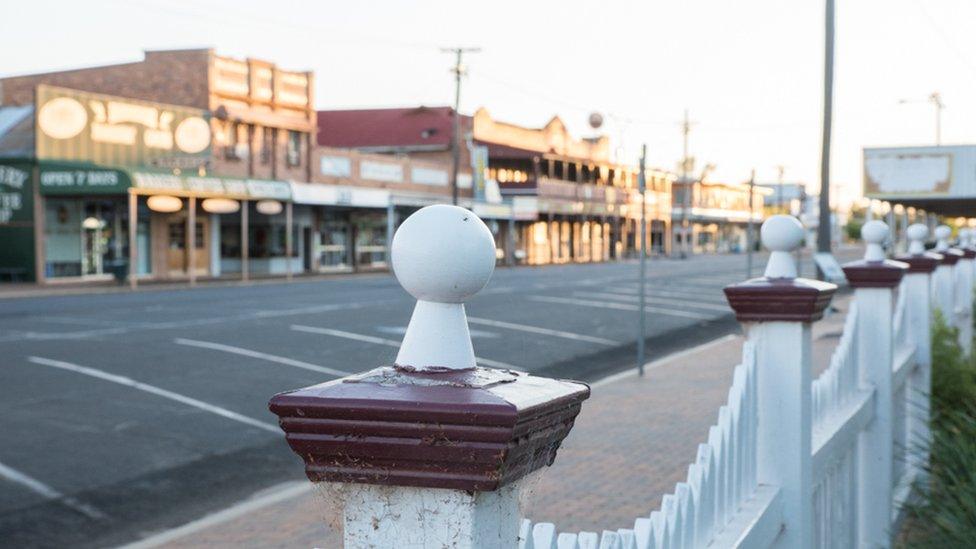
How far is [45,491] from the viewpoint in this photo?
8352 millimetres

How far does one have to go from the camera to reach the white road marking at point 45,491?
25.9 feet

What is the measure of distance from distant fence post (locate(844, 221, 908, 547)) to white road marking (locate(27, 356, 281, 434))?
587 cm

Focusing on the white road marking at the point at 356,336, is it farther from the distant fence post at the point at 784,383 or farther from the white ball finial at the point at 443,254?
the white ball finial at the point at 443,254

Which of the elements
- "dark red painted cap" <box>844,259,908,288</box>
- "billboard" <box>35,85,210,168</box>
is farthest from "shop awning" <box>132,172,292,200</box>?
"dark red painted cap" <box>844,259,908,288</box>

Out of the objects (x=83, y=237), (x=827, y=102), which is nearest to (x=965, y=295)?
Result: (x=827, y=102)

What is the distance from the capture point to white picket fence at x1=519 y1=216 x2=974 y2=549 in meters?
3.17

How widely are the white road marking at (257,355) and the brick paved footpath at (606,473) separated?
11.0ft

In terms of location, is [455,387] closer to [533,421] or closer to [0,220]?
[533,421]

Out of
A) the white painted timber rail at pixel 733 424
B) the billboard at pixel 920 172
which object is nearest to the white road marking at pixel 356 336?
the billboard at pixel 920 172

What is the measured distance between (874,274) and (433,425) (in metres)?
5.38

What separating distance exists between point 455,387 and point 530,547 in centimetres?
62

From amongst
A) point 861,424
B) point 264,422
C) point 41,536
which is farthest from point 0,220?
point 861,424

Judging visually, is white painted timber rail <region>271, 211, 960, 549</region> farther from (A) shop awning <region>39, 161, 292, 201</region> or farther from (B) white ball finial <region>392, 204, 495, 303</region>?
(A) shop awning <region>39, 161, 292, 201</region>

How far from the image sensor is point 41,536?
7.29m
